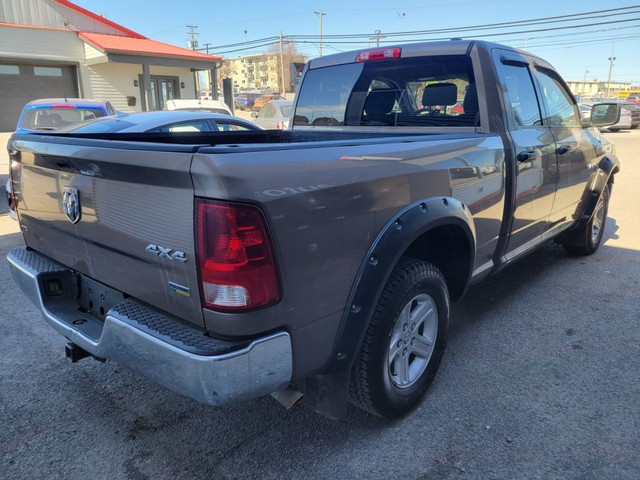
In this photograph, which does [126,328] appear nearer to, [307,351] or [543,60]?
[307,351]

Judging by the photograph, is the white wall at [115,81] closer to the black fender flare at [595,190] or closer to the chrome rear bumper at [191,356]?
the black fender flare at [595,190]

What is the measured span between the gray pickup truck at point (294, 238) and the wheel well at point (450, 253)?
1cm

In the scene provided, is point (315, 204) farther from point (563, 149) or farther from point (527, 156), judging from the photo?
point (563, 149)

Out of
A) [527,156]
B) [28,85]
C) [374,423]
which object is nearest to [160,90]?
[28,85]

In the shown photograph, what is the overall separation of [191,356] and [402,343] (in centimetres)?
122

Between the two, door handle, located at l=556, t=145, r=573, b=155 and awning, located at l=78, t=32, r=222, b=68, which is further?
awning, located at l=78, t=32, r=222, b=68

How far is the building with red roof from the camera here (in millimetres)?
20453

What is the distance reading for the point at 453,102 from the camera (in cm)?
345

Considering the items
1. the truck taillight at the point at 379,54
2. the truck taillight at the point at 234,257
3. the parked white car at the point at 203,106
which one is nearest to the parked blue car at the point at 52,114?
the parked white car at the point at 203,106

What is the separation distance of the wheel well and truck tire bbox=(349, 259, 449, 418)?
24cm

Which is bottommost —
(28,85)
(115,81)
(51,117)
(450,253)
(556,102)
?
A: (450,253)

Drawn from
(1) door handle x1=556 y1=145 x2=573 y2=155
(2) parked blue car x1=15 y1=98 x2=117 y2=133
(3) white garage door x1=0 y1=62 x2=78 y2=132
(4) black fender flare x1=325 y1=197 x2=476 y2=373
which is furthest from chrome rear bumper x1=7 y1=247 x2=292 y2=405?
(3) white garage door x1=0 y1=62 x2=78 y2=132

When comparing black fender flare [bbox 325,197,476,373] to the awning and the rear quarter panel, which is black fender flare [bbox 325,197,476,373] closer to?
the rear quarter panel

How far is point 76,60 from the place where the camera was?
21.9m
